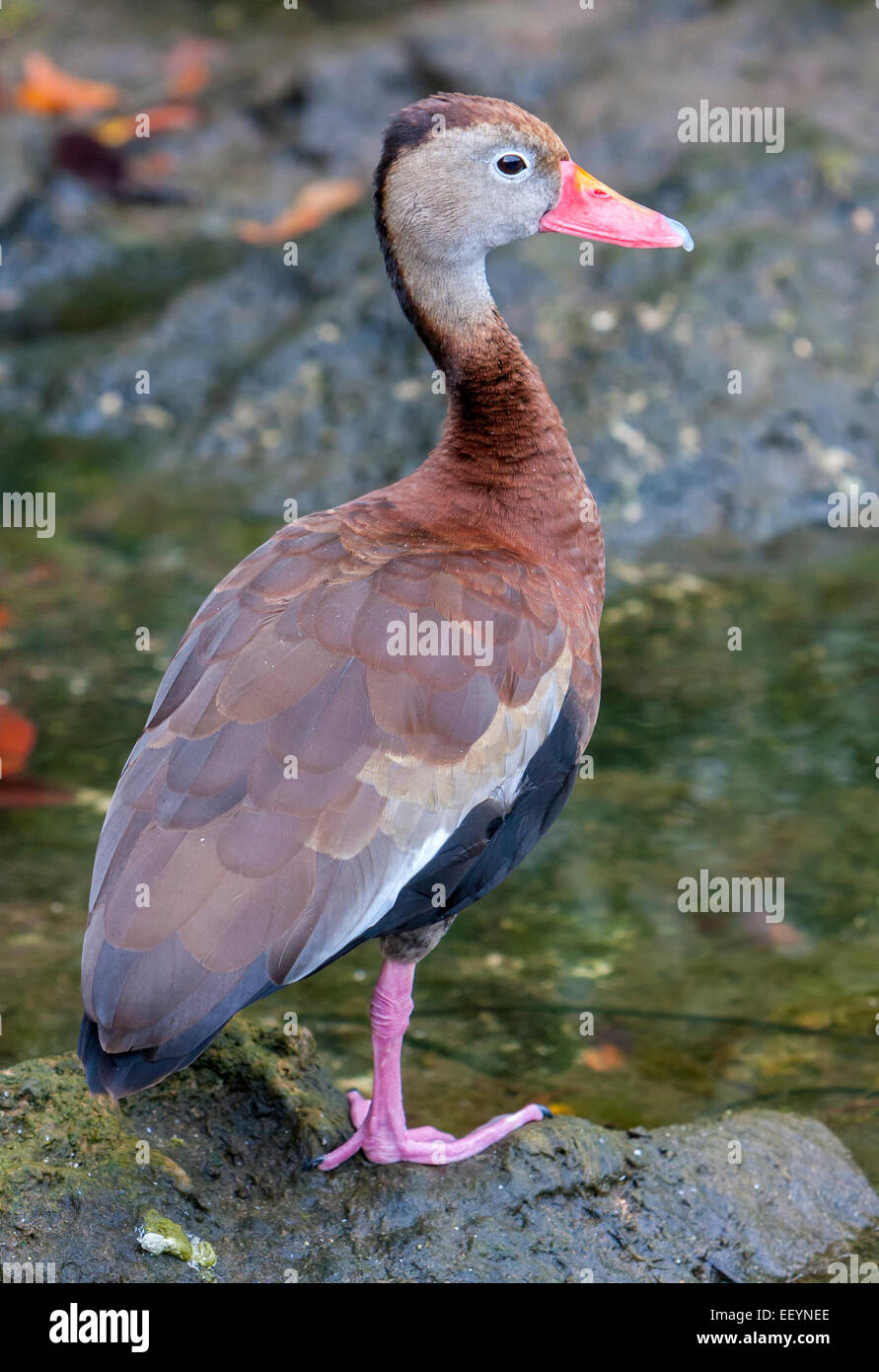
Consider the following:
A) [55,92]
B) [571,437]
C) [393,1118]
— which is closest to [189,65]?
[55,92]

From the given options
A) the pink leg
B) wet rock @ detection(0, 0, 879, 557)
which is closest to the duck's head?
the pink leg

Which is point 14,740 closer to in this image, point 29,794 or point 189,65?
point 29,794

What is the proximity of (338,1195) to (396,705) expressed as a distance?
39.9 inches

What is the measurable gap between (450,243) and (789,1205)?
2.37 meters

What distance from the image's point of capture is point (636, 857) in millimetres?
5172

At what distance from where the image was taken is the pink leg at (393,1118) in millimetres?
3307

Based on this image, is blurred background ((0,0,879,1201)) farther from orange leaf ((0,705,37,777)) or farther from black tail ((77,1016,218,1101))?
black tail ((77,1016,218,1101))

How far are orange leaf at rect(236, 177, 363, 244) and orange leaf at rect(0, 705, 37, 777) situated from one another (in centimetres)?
416

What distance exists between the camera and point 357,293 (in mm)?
7914

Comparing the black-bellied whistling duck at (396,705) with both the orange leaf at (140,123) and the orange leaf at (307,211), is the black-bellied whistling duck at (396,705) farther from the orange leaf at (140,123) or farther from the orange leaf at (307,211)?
the orange leaf at (140,123)

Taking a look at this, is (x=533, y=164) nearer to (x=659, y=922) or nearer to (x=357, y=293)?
(x=659, y=922)

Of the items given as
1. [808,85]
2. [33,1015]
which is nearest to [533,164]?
[33,1015]

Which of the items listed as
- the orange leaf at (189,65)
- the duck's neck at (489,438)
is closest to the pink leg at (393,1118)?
the duck's neck at (489,438)

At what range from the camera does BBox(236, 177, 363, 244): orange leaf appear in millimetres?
9156
